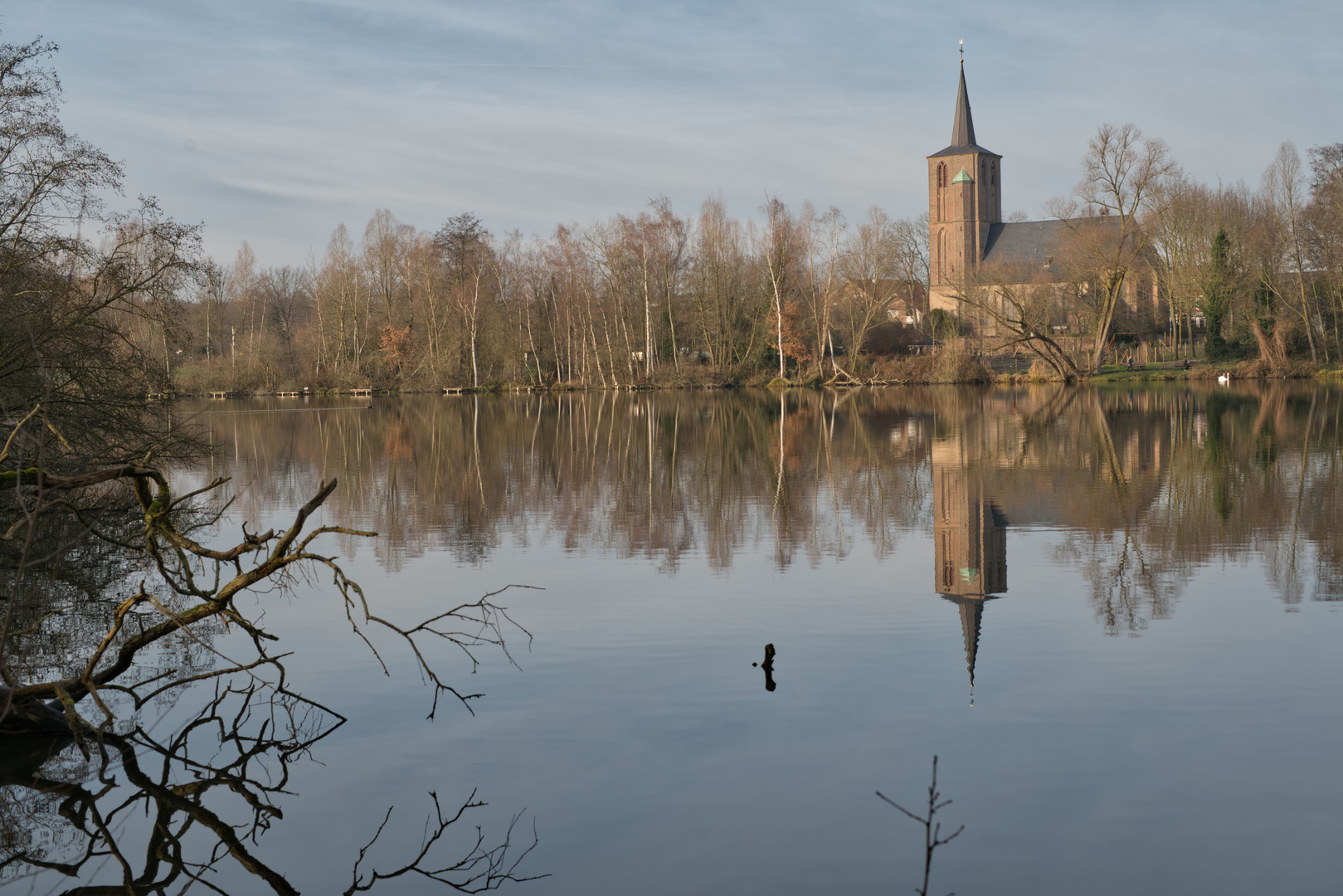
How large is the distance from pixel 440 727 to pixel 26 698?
277cm

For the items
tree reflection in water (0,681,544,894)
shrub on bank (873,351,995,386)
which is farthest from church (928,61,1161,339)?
tree reflection in water (0,681,544,894)

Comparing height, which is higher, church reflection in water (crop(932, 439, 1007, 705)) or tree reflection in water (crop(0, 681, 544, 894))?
church reflection in water (crop(932, 439, 1007, 705))

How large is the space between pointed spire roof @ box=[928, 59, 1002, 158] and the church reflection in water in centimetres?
9244

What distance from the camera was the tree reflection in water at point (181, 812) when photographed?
6.05m

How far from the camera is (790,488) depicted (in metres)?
20.8

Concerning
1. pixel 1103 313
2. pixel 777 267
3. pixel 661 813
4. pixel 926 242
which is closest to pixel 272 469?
pixel 661 813

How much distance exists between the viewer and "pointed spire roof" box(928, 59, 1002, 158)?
107188 mm

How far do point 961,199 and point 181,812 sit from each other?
109 m

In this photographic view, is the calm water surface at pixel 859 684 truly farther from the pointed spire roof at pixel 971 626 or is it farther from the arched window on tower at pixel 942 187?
the arched window on tower at pixel 942 187

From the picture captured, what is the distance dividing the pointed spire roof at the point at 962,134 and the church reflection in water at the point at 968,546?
92.4m

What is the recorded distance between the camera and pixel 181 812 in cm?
681

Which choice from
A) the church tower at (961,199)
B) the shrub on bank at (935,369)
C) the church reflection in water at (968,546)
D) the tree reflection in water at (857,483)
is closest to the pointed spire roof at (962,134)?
the church tower at (961,199)

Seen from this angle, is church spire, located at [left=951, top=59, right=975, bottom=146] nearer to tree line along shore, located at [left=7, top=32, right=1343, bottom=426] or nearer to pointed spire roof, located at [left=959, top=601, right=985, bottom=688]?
tree line along shore, located at [left=7, top=32, right=1343, bottom=426]

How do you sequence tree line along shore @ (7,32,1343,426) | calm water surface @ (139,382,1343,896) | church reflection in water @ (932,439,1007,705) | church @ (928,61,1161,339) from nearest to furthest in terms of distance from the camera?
calm water surface @ (139,382,1343,896), church reflection in water @ (932,439,1007,705), tree line along shore @ (7,32,1343,426), church @ (928,61,1161,339)
